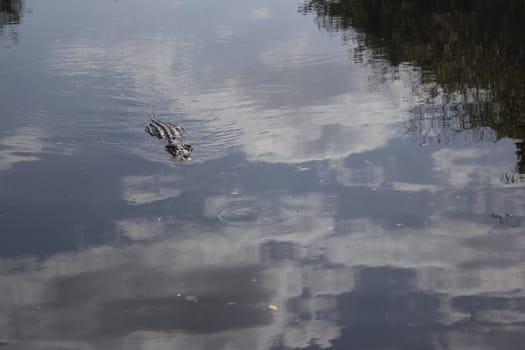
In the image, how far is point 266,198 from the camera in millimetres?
11539

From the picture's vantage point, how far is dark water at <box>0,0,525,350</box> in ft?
28.0

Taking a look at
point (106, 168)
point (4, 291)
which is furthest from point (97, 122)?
point (4, 291)

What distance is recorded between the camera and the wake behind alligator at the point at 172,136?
43.3 ft

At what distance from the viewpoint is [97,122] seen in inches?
603

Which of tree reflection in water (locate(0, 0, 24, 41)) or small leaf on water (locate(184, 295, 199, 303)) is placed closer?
small leaf on water (locate(184, 295, 199, 303))

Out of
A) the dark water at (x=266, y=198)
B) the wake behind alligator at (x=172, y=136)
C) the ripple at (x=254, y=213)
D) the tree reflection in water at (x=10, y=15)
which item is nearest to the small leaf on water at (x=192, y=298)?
the dark water at (x=266, y=198)

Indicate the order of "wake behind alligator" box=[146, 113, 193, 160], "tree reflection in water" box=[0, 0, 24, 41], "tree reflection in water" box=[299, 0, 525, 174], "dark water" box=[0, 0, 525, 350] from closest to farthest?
"dark water" box=[0, 0, 525, 350] → "wake behind alligator" box=[146, 113, 193, 160] → "tree reflection in water" box=[299, 0, 525, 174] → "tree reflection in water" box=[0, 0, 24, 41]

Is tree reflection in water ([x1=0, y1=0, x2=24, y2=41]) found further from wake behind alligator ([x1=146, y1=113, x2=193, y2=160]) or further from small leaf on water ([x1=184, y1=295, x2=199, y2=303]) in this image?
small leaf on water ([x1=184, y1=295, x2=199, y2=303])

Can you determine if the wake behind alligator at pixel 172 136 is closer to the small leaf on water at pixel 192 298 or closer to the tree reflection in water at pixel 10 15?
the small leaf on water at pixel 192 298

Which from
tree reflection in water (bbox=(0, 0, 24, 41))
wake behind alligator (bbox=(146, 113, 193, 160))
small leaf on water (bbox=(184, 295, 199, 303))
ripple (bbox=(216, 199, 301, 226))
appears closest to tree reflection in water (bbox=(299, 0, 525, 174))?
ripple (bbox=(216, 199, 301, 226))

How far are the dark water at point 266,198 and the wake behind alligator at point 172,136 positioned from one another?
0.60 ft

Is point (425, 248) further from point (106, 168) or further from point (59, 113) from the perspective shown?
point (59, 113)

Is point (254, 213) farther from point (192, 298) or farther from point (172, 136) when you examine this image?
point (172, 136)

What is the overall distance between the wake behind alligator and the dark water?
0.18m
